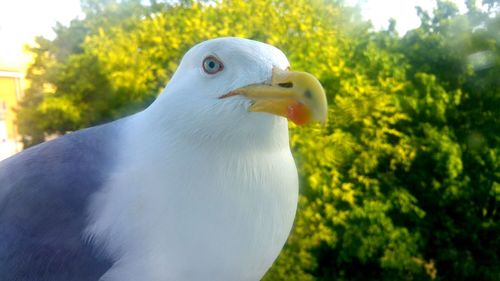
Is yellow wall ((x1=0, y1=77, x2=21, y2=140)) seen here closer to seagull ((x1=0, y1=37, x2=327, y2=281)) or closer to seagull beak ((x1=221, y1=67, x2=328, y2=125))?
seagull ((x1=0, y1=37, x2=327, y2=281))

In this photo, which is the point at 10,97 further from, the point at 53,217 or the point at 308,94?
the point at 308,94

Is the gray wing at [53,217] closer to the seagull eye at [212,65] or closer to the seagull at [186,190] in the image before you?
the seagull at [186,190]

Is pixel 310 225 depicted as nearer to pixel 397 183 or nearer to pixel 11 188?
pixel 397 183

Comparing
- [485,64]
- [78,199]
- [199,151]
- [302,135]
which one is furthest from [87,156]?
[485,64]

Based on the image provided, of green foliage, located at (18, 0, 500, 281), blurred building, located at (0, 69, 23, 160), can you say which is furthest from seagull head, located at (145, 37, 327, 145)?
blurred building, located at (0, 69, 23, 160)

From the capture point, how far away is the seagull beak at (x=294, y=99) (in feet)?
2.26

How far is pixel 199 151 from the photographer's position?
729mm

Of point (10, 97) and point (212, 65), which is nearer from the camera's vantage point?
point (212, 65)

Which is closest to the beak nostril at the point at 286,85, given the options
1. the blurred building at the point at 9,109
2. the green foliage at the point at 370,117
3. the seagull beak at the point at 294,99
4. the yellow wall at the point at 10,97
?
the seagull beak at the point at 294,99

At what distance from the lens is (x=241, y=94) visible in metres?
0.71

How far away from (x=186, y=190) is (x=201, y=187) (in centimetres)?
2

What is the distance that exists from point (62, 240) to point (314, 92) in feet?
1.26

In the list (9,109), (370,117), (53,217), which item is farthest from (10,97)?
(53,217)

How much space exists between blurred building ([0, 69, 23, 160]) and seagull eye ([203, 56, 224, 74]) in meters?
3.85
